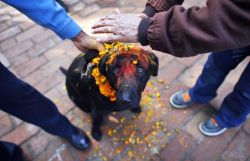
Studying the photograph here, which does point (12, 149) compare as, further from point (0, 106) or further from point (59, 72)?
point (59, 72)

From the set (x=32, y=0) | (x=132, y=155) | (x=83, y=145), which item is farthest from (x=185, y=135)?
(x=32, y=0)

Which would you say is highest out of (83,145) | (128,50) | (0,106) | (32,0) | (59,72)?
(32,0)

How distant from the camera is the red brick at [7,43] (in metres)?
3.33

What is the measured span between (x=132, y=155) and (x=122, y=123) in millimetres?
349

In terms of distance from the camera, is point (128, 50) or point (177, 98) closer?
point (128, 50)

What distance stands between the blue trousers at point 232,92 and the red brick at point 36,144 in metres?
1.48

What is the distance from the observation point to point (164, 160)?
221 cm

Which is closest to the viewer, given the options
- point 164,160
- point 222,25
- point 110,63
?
point 222,25

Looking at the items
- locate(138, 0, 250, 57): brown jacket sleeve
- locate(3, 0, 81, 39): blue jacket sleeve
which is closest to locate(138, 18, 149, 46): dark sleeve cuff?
Result: locate(138, 0, 250, 57): brown jacket sleeve

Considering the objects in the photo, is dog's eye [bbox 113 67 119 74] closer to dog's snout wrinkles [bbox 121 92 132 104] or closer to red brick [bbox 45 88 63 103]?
dog's snout wrinkles [bbox 121 92 132 104]

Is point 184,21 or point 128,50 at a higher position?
point 184,21

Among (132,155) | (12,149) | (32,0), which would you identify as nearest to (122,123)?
(132,155)

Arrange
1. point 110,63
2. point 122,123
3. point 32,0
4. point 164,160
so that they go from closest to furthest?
1. point 32,0
2. point 110,63
3. point 164,160
4. point 122,123

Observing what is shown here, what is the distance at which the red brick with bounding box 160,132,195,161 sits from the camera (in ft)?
7.30
